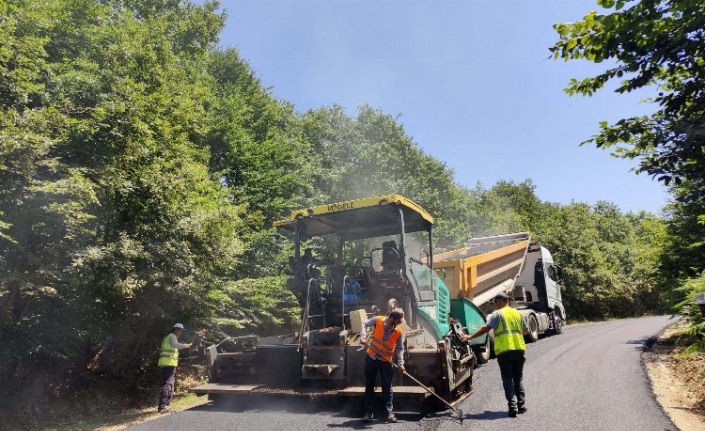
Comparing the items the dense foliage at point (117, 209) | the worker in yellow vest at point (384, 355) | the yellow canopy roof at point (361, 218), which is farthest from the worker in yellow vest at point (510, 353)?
the dense foliage at point (117, 209)

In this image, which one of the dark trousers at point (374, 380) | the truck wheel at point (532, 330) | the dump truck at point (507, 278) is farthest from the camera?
the truck wheel at point (532, 330)

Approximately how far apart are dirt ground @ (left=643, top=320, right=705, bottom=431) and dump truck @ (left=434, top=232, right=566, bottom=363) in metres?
3.21

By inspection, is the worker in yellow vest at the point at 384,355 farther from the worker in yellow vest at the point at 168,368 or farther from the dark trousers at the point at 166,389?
the dark trousers at the point at 166,389

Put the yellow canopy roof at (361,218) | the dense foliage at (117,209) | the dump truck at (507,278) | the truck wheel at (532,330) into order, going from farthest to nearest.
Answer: the truck wheel at (532,330), the dump truck at (507,278), the dense foliage at (117,209), the yellow canopy roof at (361,218)

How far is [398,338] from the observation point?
573 cm

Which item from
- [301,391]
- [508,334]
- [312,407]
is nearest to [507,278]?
[508,334]

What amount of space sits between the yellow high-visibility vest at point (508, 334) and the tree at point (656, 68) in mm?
2480

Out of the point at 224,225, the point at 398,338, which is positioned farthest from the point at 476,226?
the point at 398,338

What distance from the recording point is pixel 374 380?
5719mm

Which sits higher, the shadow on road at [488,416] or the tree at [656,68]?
the tree at [656,68]

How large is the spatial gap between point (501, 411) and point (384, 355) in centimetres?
174

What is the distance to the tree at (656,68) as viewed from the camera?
4301 mm

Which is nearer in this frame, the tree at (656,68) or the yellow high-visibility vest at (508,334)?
the tree at (656,68)

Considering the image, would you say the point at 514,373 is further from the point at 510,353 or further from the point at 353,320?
the point at 353,320
